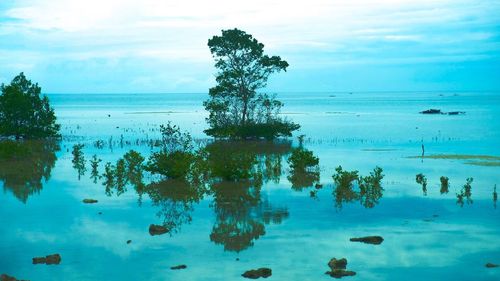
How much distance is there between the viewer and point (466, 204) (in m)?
24.8

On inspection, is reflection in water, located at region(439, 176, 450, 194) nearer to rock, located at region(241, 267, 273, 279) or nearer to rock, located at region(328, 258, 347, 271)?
rock, located at region(328, 258, 347, 271)

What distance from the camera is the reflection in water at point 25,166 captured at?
2995 cm

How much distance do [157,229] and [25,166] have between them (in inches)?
780

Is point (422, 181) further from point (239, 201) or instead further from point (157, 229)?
point (157, 229)

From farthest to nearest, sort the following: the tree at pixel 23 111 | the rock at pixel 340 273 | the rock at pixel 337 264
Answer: the tree at pixel 23 111 → the rock at pixel 337 264 → the rock at pixel 340 273

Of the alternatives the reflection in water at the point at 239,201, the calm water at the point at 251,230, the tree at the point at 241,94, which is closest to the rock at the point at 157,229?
the calm water at the point at 251,230

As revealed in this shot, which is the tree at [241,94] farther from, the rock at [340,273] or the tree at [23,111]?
the rock at [340,273]

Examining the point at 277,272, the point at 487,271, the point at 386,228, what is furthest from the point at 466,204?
the point at 277,272

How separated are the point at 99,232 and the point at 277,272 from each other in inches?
290

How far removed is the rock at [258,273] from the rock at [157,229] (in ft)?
18.1

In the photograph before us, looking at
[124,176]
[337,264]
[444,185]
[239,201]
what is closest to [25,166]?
[124,176]

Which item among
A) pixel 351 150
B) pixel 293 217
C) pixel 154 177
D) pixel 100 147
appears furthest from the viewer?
pixel 100 147

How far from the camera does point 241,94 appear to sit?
54.2m

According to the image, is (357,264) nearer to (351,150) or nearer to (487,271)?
(487,271)
